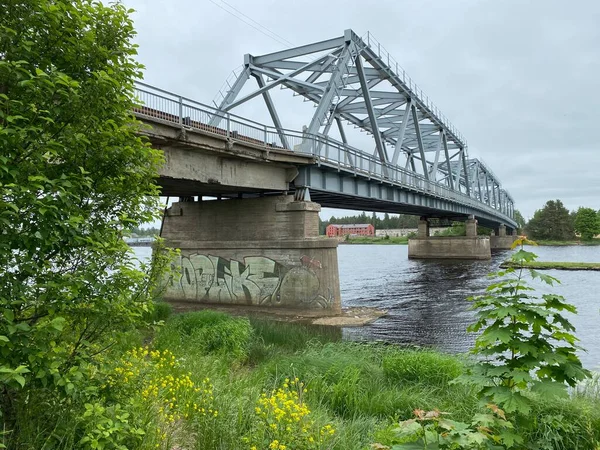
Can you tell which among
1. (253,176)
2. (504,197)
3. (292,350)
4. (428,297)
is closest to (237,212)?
(253,176)

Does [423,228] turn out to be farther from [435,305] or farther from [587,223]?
[587,223]

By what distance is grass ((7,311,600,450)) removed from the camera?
471cm

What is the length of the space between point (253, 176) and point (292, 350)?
10731 millimetres

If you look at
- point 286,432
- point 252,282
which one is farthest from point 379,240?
point 286,432

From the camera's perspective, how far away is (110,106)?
3873mm

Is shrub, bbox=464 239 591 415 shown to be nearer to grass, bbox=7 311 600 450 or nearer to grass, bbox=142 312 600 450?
grass, bbox=7 311 600 450

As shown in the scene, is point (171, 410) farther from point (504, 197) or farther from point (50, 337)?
point (504, 197)

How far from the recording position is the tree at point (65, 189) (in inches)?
122

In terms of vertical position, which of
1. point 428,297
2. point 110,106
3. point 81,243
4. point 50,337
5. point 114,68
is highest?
point 114,68

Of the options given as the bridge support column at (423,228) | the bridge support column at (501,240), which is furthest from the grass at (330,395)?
the bridge support column at (501,240)

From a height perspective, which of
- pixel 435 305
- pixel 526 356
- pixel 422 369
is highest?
pixel 526 356

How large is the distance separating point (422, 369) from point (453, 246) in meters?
68.5

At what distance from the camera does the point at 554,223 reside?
136m

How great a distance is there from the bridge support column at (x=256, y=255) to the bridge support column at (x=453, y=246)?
55635 millimetres
